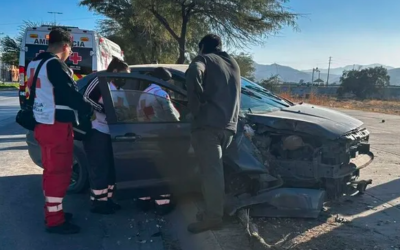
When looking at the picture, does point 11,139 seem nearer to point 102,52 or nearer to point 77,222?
point 102,52

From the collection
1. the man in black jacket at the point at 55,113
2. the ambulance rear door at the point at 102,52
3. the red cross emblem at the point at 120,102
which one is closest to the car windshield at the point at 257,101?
the red cross emblem at the point at 120,102

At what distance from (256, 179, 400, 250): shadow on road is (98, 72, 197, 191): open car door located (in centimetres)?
109

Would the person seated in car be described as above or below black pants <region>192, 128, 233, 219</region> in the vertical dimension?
above

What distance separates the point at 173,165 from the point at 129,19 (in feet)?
56.4

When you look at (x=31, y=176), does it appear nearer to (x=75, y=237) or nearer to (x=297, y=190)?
(x=75, y=237)

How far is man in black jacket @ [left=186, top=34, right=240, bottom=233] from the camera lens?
3742 mm

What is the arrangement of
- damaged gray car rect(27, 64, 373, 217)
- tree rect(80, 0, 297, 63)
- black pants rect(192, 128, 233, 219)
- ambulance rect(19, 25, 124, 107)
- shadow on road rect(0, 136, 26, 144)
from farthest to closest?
tree rect(80, 0, 297, 63) → ambulance rect(19, 25, 124, 107) → shadow on road rect(0, 136, 26, 144) → damaged gray car rect(27, 64, 373, 217) → black pants rect(192, 128, 233, 219)

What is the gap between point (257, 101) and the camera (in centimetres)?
508

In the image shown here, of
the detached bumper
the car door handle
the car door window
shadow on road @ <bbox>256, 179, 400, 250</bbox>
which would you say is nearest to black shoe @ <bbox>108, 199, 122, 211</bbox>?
the car door handle

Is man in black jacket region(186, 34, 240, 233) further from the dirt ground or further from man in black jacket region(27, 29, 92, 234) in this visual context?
man in black jacket region(27, 29, 92, 234)

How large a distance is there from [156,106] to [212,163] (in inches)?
42.8

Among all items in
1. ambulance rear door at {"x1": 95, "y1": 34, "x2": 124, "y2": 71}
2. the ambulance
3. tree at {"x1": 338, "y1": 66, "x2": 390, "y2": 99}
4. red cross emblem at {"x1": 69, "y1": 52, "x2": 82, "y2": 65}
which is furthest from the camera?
tree at {"x1": 338, "y1": 66, "x2": 390, "y2": 99}

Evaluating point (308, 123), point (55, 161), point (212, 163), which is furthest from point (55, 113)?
point (308, 123)

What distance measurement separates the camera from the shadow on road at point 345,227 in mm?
3740
